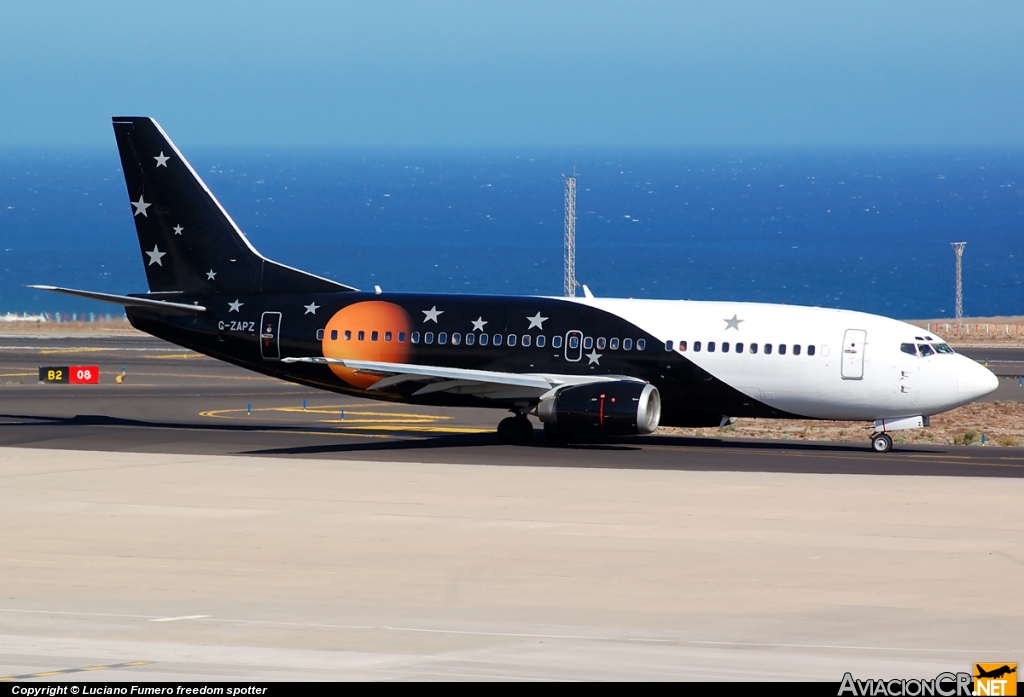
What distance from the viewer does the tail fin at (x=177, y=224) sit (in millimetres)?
46156

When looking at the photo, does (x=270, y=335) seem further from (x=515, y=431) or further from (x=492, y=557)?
(x=492, y=557)

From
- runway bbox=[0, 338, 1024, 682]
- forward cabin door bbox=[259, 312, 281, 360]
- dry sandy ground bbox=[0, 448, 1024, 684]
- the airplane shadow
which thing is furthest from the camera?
forward cabin door bbox=[259, 312, 281, 360]

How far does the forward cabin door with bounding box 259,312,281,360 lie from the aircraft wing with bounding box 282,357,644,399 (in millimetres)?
1606

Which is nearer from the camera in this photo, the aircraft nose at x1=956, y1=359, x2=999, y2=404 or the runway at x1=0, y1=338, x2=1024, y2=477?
the runway at x1=0, y1=338, x2=1024, y2=477

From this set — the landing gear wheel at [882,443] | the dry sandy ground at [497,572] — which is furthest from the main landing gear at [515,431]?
the landing gear wheel at [882,443]

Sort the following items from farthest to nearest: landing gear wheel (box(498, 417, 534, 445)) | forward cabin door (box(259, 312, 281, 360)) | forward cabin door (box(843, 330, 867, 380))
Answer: forward cabin door (box(259, 312, 281, 360)) → landing gear wheel (box(498, 417, 534, 445)) → forward cabin door (box(843, 330, 867, 380))

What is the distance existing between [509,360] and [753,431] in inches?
458

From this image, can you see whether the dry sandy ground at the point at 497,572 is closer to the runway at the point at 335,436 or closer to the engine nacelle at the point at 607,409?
the runway at the point at 335,436

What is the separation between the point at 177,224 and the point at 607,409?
15.4 m

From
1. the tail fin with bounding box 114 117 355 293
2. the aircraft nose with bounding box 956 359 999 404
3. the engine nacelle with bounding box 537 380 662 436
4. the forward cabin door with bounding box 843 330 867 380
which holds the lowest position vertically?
the engine nacelle with bounding box 537 380 662 436

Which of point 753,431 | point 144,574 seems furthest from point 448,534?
point 753,431

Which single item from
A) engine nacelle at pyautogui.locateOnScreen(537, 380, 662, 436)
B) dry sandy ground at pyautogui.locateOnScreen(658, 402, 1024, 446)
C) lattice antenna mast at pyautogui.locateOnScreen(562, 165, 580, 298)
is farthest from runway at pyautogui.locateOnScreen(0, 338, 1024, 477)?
lattice antenna mast at pyautogui.locateOnScreen(562, 165, 580, 298)

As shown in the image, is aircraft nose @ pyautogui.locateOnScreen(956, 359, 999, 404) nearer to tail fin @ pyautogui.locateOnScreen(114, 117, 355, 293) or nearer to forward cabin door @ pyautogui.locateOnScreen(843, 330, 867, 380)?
forward cabin door @ pyautogui.locateOnScreen(843, 330, 867, 380)

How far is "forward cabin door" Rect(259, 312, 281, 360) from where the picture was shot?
4497cm
